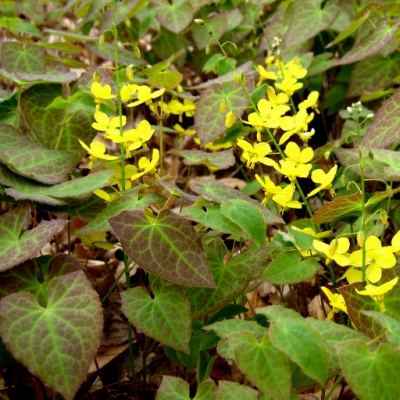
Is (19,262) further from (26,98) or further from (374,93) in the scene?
(374,93)

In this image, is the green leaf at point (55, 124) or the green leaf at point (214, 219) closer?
the green leaf at point (214, 219)

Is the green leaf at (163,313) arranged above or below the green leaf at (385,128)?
below

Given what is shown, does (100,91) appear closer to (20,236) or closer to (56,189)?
(56,189)

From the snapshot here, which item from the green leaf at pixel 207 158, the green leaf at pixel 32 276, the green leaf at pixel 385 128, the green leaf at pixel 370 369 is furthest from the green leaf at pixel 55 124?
the green leaf at pixel 370 369

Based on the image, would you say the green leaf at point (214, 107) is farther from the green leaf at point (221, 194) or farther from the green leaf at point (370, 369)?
the green leaf at point (370, 369)

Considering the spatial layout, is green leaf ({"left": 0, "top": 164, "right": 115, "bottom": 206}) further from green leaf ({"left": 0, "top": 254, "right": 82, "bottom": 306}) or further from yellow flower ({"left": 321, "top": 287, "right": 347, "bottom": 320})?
yellow flower ({"left": 321, "top": 287, "right": 347, "bottom": 320})

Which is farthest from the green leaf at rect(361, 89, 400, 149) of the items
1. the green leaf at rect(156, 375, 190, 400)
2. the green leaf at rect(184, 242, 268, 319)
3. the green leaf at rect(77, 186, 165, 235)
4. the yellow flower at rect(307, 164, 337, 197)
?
the green leaf at rect(156, 375, 190, 400)

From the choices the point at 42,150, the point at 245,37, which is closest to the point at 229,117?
the point at 42,150

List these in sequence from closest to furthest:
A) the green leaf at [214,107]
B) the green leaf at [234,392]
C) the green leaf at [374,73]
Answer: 1. the green leaf at [234,392]
2. the green leaf at [214,107]
3. the green leaf at [374,73]
